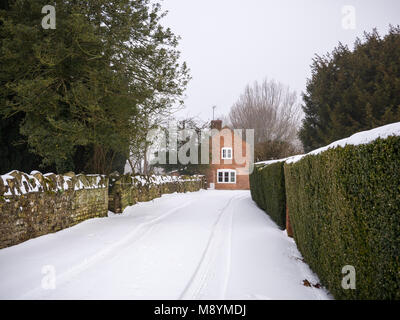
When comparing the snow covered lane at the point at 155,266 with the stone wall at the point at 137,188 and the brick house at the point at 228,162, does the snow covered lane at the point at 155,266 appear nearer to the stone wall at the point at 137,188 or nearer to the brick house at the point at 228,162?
the stone wall at the point at 137,188

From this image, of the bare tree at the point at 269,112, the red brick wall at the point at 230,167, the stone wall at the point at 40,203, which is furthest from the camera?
the bare tree at the point at 269,112

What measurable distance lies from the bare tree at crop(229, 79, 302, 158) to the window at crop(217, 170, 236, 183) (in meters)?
9.66

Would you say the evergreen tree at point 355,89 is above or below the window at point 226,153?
above

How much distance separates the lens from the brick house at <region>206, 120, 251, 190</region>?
32.4 m

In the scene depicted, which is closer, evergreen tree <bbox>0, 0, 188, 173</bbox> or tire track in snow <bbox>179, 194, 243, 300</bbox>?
tire track in snow <bbox>179, 194, 243, 300</bbox>

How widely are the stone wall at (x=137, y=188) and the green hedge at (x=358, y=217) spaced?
7.70m

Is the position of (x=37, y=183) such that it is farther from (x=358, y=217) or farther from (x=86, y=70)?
(x=358, y=217)

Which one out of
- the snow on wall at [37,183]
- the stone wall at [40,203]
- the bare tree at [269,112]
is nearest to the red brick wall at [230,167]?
the bare tree at [269,112]

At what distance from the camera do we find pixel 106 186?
971 cm

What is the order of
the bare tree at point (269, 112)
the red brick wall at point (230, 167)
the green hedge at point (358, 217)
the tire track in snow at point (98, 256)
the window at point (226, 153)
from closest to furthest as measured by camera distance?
the green hedge at point (358, 217) → the tire track in snow at point (98, 256) → the red brick wall at point (230, 167) → the window at point (226, 153) → the bare tree at point (269, 112)

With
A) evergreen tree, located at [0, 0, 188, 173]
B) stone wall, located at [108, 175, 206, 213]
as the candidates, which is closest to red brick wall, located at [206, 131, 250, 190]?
stone wall, located at [108, 175, 206, 213]

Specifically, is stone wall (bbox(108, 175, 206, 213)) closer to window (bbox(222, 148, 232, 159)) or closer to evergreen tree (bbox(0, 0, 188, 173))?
evergreen tree (bbox(0, 0, 188, 173))

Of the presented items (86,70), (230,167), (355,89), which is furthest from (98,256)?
(230,167)

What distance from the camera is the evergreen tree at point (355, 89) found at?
49.1 ft
